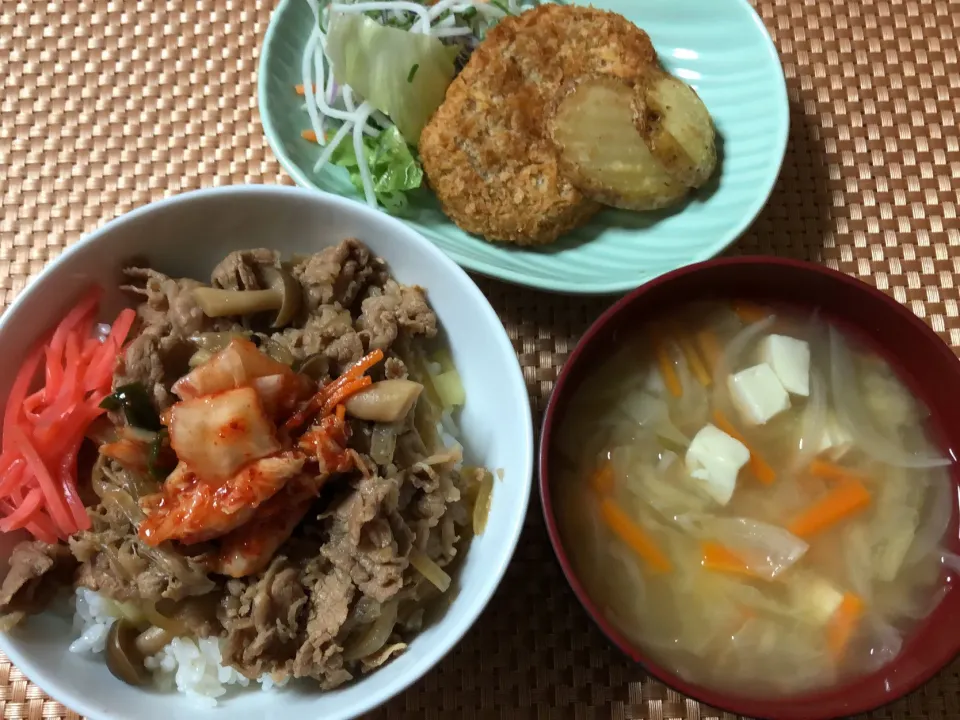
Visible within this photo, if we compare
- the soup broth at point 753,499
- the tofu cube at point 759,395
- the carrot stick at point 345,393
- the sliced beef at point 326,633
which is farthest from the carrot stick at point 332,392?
the tofu cube at point 759,395

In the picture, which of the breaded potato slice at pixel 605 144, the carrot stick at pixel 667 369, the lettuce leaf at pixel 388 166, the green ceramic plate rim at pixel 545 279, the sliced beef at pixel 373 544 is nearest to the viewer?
the sliced beef at pixel 373 544

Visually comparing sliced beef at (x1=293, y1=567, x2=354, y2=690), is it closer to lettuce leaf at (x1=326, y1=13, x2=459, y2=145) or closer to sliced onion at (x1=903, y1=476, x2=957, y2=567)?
sliced onion at (x1=903, y1=476, x2=957, y2=567)

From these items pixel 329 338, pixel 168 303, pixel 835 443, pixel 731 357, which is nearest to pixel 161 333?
pixel 168 303

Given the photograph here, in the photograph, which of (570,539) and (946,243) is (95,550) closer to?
(570,539)

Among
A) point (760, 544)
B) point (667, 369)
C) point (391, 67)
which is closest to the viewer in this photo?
point (760, 544)

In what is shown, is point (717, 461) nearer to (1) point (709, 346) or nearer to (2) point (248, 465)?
(1) point (709, 346)

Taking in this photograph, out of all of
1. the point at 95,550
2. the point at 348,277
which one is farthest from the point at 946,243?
the point at 95,550

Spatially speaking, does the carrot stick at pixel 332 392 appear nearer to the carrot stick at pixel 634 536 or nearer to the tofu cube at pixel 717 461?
the carrot stick at pixel 634 536
